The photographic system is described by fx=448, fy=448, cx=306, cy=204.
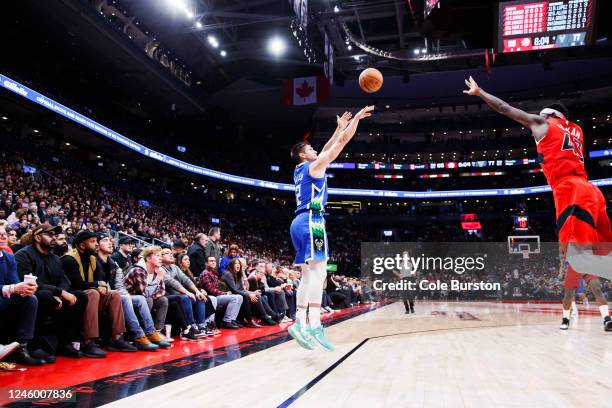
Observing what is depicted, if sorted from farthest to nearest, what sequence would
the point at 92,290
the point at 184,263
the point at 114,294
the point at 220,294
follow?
the point at 220,294 → the point at 184,263 → the point at 114,294 → the point at 92,290

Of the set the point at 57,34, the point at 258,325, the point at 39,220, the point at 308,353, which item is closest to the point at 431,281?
the point at 258,325

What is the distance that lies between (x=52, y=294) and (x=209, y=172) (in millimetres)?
27703

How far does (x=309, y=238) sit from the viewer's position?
4324 millimetres

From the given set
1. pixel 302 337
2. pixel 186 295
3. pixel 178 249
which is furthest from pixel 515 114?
pixel 178 249

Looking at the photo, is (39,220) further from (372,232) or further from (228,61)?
(372,232)

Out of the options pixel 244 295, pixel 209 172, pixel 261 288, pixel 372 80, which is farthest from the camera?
pixel 209 172

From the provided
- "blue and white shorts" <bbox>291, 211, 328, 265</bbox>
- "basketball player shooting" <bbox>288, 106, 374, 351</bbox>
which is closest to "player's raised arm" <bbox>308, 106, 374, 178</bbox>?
"basketball player shooting" <bbox>288, 106, 374, 351</bbox>

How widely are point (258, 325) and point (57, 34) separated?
1945 cm

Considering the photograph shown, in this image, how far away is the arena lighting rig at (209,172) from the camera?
1862 centimetres

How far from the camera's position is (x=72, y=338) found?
4605mm

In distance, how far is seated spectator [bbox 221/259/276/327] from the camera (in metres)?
8.09

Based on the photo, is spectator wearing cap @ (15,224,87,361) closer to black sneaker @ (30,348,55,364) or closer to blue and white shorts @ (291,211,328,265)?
black sneaker @ (30,348,55,364)

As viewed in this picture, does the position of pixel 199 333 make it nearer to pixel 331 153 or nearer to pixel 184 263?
pixel 184 263

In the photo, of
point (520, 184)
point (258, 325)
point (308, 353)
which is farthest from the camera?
point (520, 184)
